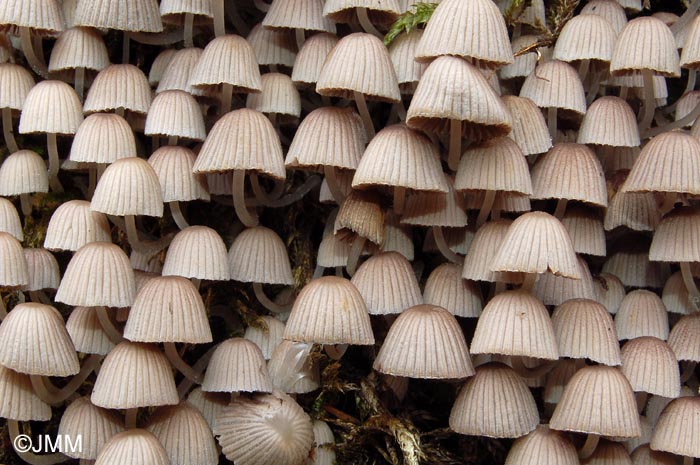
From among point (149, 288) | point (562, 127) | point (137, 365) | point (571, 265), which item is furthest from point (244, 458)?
point (562, 127)

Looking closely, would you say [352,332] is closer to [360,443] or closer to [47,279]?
[360,443]

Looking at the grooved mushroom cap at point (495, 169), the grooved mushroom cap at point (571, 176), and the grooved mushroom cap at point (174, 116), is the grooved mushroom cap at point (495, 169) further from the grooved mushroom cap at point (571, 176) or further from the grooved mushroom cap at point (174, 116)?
the grooved mushroom cap at point (174, 116)

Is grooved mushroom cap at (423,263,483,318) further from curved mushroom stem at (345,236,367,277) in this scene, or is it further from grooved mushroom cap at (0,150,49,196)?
grooved mushroom cap at (0,150,49,196)

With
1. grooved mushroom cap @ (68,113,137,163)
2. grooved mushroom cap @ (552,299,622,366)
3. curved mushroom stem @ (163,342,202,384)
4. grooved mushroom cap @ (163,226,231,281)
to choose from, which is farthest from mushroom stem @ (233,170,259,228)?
grooved mushroom cap @ (552,299,622,366)

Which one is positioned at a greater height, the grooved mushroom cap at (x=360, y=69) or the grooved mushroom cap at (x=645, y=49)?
the grooved mushroom cap at (x=645, y=49)

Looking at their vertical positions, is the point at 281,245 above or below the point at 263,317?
above

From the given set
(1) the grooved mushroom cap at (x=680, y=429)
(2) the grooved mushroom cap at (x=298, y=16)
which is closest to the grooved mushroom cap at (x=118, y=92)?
(2) the grooved mushroom cap at (x=298, y=16)
